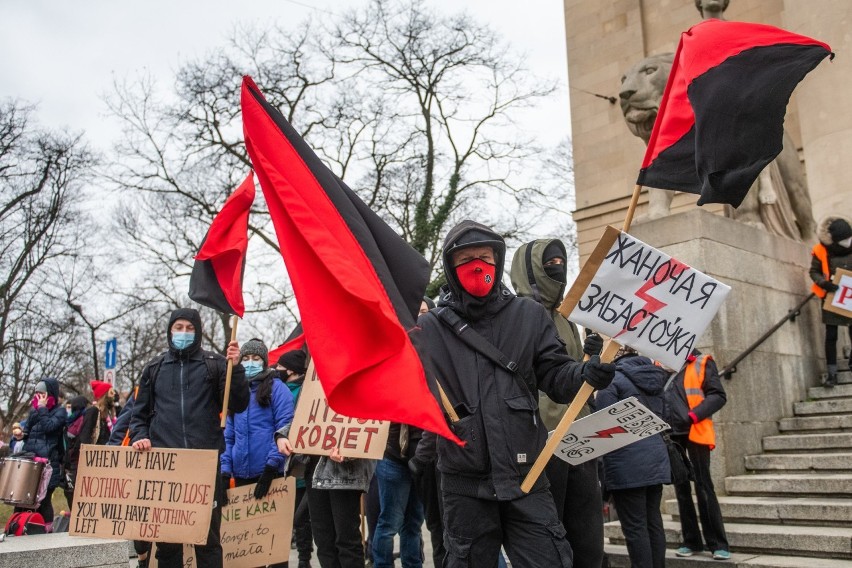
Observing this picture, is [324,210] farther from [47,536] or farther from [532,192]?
[532,192]

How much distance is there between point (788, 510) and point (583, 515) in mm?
3516

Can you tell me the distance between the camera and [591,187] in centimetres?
2131

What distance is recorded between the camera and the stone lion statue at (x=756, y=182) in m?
10.1

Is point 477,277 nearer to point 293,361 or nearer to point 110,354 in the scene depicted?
point 293,361

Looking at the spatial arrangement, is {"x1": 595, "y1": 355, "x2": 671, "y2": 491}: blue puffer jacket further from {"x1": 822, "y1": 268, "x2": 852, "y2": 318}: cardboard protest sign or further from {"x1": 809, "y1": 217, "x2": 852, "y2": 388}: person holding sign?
{"x1": 809, "y1": 217, "x2": 852, "y2": 388}: person holding sign

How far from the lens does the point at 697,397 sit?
296 inches

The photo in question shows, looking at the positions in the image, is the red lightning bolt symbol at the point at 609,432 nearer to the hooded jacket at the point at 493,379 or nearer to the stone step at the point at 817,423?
the hooded jacket at the point at 493,379

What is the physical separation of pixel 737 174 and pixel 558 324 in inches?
61.0

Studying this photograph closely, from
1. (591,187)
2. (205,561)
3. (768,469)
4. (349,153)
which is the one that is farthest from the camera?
(349,153)

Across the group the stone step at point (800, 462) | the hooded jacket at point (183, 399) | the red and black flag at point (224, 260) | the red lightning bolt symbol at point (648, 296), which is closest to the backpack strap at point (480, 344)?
the red lightning bolt symbol at point (648, 296)

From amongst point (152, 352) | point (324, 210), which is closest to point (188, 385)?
Answer: point (324, 210)

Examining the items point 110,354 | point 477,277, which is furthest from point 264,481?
point 110,354

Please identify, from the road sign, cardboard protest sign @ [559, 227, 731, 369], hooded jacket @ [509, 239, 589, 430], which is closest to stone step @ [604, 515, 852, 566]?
hooded jacket @ [509, 239, 589, 430]

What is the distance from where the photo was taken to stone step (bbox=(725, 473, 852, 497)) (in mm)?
7527
